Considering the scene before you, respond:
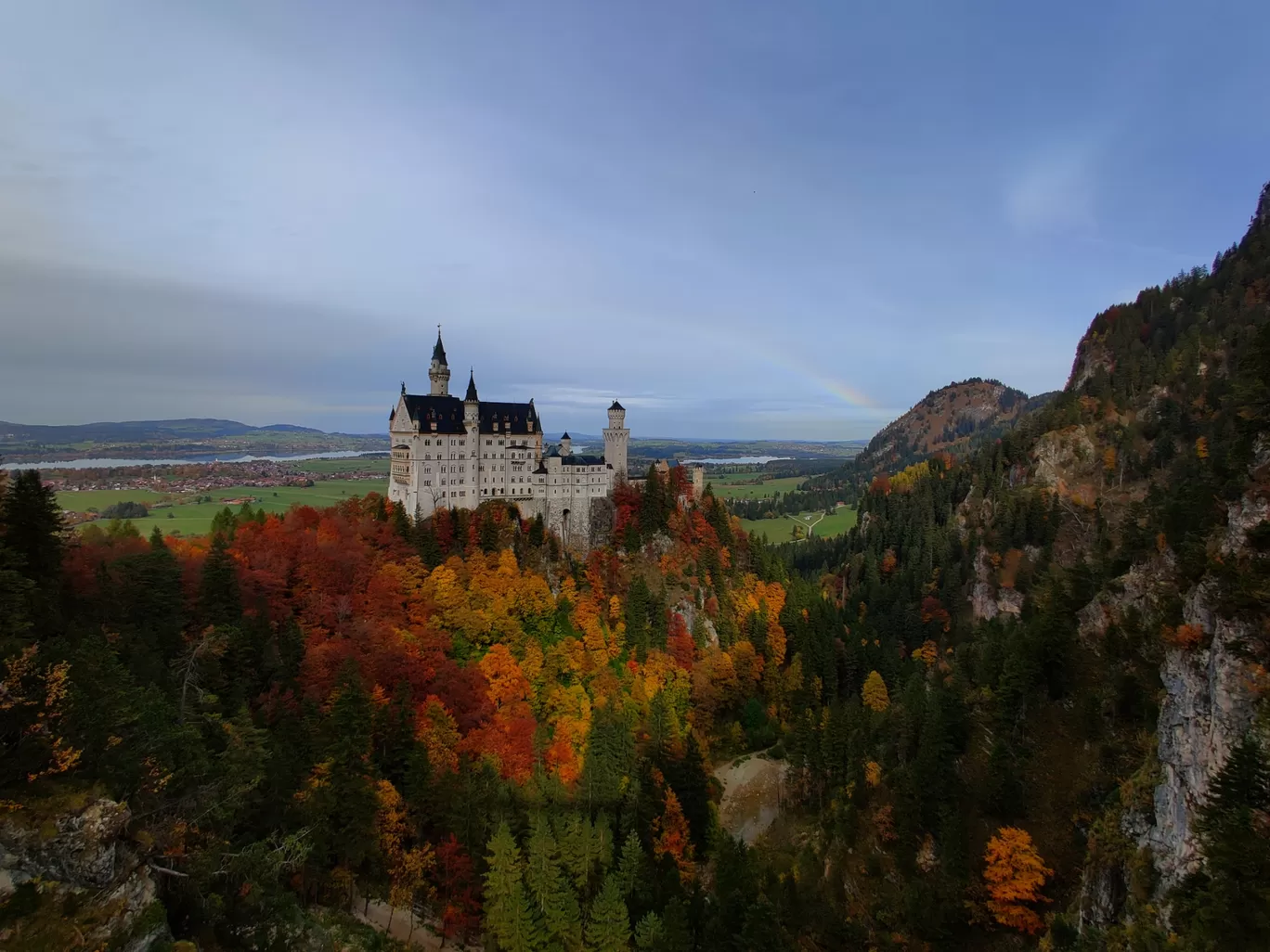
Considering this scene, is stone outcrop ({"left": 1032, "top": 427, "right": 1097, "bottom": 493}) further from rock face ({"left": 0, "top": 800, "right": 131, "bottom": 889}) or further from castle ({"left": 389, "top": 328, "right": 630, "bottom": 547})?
rock face ({"left": 0, "top": 800, "right": 131, "bottom": 889})

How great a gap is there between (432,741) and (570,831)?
41.1 ft

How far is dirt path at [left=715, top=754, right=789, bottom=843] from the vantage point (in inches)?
2035

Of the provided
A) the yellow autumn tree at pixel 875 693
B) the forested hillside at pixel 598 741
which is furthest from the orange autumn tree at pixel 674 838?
the yellow autumn tree at pixel 875 693

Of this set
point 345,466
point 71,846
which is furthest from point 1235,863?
point 345,466

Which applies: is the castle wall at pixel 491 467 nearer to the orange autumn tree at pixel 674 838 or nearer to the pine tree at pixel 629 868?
the orange autumn tree at pixel 674 838

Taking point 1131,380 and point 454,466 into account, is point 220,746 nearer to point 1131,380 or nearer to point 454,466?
point 454,466

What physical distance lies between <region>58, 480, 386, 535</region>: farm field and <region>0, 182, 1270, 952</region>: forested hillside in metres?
23.4

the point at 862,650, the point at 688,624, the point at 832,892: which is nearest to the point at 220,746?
the point at 832,892

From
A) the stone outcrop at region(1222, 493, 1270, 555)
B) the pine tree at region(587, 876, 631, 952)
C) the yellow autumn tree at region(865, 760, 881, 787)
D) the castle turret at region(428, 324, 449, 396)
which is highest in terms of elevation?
the castle turret at region(428, 324, 449, 396)

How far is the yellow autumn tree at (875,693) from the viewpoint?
6419 centimetres

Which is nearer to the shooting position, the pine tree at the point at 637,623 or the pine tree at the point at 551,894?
the pine tree at the point at 551,894

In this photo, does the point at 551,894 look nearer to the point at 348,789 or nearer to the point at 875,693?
the point at 348,789

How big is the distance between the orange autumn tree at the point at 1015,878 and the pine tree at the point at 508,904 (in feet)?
78.8

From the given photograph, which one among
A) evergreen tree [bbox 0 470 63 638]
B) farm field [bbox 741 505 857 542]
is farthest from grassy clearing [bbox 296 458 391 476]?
evergreen tree [bbox 0 470 63 638]
